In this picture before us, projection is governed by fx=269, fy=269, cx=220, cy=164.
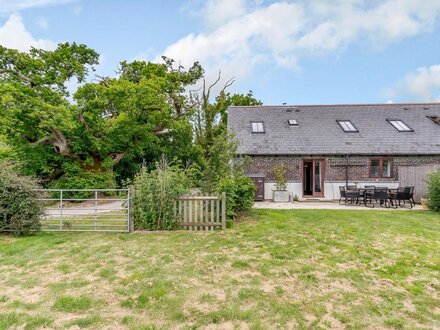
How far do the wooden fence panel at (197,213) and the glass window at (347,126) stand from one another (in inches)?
501

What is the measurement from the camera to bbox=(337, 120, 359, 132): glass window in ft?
A: 56.0

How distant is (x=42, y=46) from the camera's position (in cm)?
1552

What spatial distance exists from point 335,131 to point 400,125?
4544 mm

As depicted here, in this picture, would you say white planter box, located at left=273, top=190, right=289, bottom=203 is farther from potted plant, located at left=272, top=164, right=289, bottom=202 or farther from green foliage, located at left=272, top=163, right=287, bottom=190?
green foliage, located at left=272, top=163, right=287, bottom=190

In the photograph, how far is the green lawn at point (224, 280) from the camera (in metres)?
3.24

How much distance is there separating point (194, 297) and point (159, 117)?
14.5 metres

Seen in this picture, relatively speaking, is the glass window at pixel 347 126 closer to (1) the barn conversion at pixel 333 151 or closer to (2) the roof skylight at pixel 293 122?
(1) the barn conversion at pixel 333 151

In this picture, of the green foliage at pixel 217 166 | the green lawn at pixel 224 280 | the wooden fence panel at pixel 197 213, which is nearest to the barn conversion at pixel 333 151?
the green foliage at pixel 217 166

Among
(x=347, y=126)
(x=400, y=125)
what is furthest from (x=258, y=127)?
(x=400, y=125)

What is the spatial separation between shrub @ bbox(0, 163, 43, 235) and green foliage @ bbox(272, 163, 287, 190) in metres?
11.2

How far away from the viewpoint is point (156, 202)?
7605mm

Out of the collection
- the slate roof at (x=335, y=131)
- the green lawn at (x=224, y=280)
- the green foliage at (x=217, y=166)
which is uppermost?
the slate roof at (x=335, y=131)

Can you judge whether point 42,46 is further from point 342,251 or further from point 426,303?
point 426,303

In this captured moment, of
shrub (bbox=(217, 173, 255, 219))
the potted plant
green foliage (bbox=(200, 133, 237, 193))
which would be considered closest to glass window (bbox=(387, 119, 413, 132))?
the potted plant
